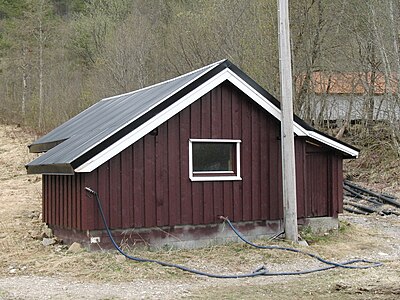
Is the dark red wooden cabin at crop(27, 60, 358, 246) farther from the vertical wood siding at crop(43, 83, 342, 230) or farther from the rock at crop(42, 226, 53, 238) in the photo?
the rock at crop(42, 226, 53, 238)

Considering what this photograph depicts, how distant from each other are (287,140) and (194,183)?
6.95 feet

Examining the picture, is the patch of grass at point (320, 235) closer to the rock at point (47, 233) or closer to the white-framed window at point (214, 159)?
the white-framed window at point (214, 159)

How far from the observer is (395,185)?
23281mm

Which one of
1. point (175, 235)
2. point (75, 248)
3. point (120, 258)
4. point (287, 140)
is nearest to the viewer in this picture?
point (120, 258)

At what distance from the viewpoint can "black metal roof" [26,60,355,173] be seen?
11.1 m

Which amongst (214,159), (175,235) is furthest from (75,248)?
(214,159)

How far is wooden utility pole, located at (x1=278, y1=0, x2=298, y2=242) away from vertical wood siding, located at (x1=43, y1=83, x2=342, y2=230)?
0.72 metres

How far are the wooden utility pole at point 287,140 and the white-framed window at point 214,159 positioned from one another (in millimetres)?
1021

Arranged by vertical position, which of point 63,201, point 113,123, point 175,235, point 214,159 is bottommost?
point 175,235

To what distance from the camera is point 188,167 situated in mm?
12297

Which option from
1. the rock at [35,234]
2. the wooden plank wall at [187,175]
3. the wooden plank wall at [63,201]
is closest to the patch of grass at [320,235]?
the wooden plank wall at [187,175]

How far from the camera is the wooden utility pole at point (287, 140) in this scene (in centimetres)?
1246

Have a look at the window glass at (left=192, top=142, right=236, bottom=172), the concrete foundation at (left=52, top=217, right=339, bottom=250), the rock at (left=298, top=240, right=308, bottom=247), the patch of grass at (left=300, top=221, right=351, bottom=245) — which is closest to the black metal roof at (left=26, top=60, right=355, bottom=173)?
the window glass at (left=192, top=142, right=236, bottom=172)

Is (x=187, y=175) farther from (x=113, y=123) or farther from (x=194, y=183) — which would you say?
(x=113, y=123)
